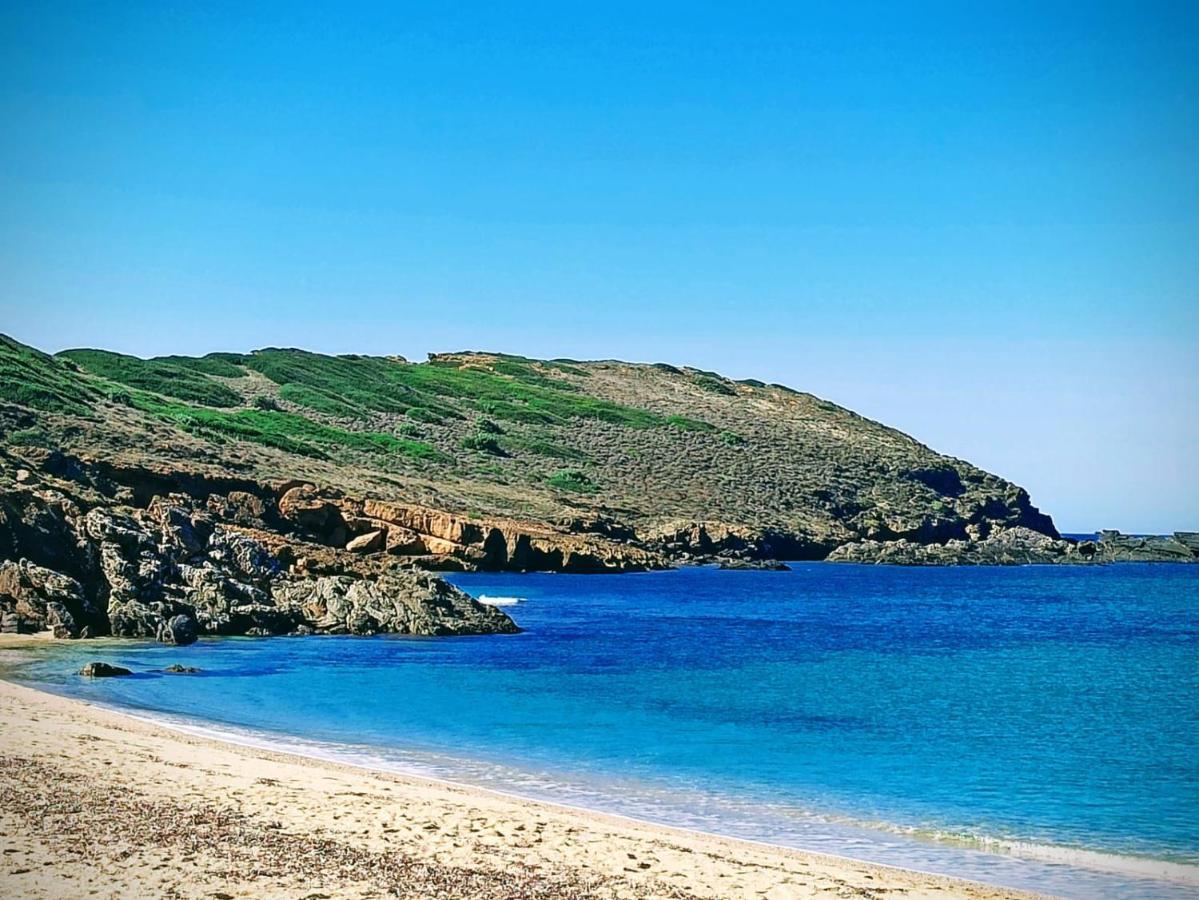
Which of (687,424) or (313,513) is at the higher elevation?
(687,424)

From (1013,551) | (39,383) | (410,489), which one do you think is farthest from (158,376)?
(1013,551)

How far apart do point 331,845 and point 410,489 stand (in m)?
63.9

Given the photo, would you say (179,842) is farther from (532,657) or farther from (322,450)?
(322,450)

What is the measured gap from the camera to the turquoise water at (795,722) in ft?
49.9

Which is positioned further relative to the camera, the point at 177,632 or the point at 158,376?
the point at 158,376

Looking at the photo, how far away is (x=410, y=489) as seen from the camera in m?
75.6

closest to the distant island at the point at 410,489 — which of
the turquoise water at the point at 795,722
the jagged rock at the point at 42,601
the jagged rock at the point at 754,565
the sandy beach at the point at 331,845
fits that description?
the jagged rock at the point at 42,601

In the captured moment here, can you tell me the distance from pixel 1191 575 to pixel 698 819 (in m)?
86.0

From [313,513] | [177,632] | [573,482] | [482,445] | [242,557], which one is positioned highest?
[482,445]

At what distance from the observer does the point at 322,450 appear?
83312mm

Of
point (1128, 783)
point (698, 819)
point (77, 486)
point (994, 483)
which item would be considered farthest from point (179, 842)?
point (994, 483)

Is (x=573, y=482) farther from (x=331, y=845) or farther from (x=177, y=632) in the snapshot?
(x=331, y=845)

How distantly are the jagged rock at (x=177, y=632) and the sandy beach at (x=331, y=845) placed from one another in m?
16.6

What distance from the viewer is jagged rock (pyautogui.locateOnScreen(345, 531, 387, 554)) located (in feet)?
189
